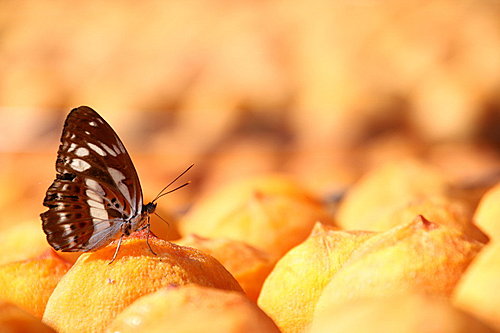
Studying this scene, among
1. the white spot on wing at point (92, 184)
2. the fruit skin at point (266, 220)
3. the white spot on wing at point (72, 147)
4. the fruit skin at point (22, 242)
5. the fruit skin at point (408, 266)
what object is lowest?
the fruit skin at point (266, 220)

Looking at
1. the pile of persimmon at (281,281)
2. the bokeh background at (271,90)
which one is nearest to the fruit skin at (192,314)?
the pile of persimmon at (281,281)

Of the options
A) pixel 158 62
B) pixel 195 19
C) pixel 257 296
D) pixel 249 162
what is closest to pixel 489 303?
pixel 257 296

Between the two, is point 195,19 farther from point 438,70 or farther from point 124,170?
point 124,170

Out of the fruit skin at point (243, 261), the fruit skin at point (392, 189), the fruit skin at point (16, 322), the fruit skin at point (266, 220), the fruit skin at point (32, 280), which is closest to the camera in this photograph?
the fruit skin at point (16, 322)

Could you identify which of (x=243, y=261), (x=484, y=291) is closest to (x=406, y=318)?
(x=484, y=291)

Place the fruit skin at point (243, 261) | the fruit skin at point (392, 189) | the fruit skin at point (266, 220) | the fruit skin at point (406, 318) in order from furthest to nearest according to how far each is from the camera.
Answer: the fruit skin at point (392, 189) → the fruit skin at point (266, 220) → the fruit skin at point (243, 261) → the fruit skin at point (406, 318)

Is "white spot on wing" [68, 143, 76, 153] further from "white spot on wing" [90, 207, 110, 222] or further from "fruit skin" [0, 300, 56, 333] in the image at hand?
"fruit skin" [0, 300, 56, 333]

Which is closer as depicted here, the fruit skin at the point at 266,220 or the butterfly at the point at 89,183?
the butterfly at the point at 89,183

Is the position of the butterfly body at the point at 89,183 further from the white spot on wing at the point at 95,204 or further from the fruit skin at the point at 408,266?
the fruit skin at the point at 408,266
